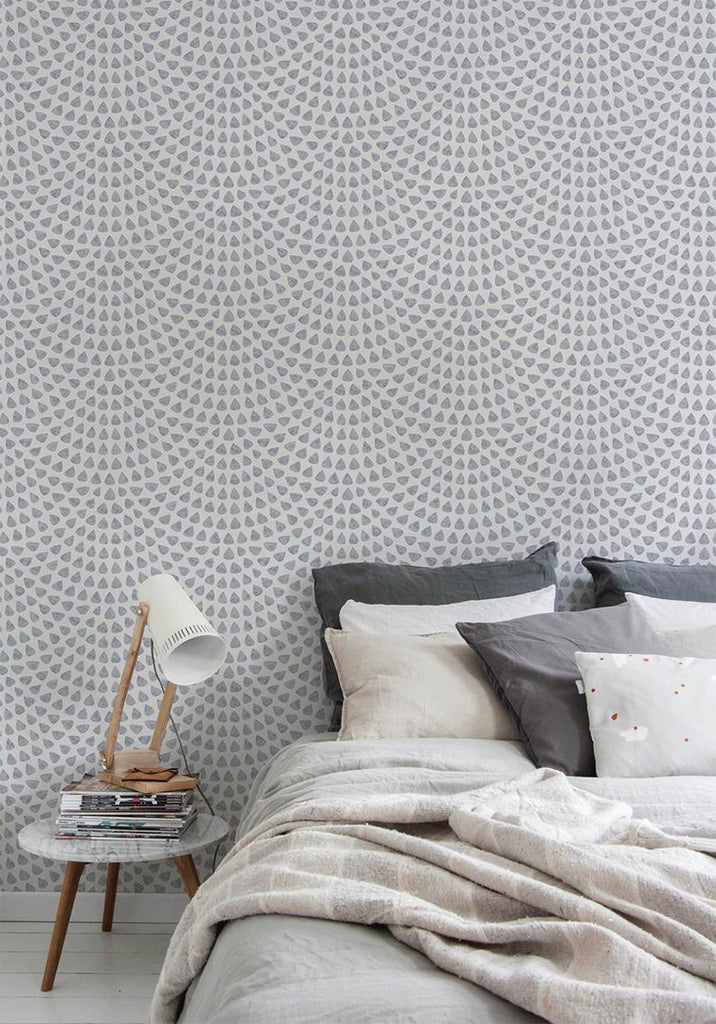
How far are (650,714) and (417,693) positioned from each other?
1.75ft

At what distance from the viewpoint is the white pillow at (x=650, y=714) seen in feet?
6.86

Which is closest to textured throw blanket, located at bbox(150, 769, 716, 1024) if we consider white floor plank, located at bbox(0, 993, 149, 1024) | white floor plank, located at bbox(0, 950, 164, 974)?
white floor plank, located at bbox(0, 993, 149, 1024)

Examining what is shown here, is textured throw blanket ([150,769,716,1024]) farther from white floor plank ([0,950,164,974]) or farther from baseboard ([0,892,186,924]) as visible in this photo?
baseboard ([0,892,186,924])

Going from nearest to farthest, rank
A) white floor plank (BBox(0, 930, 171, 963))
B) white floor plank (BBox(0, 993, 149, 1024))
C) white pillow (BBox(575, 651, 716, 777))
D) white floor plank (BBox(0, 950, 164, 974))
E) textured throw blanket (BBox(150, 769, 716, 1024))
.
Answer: textured throw blanket (BBox(150, 769, 716, 1024))
white pillow (BBox(575, 651, 716, 777))
white floor plank (BBox(0, 993, 149, 1024))
white floor plank (BBox(0, 950, 164, 974))
white floor plank (BBox(0, 930, 171, 963))

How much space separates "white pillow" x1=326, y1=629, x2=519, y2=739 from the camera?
232 cm

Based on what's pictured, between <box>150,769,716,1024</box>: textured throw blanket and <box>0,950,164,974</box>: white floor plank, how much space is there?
1.16 meters

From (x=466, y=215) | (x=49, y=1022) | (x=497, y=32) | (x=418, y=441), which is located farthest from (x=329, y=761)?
(x=497, y=32)

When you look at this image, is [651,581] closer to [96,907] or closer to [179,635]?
[179,635]

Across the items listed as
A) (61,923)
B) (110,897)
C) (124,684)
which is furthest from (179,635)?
(110,897)

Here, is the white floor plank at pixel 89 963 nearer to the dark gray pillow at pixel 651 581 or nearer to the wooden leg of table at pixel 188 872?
the wooden leg of table at pixel 188 872

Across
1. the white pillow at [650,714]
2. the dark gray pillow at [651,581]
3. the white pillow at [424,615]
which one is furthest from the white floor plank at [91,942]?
the dark gray pillow at [651,581]

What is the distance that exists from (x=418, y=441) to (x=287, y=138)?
96 cm

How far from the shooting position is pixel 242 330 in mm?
2865

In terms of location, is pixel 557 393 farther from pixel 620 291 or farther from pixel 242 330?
pixel 242 330
